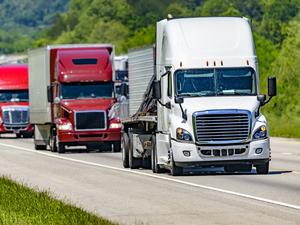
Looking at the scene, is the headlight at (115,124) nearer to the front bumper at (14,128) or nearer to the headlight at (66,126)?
the headlight at (66,126)

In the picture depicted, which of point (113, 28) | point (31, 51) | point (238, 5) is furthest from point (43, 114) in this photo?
point (238, 5)

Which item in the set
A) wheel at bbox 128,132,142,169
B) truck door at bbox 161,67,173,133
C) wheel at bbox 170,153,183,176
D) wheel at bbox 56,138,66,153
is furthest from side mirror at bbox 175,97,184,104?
wheel at bbox 56,138,66,153

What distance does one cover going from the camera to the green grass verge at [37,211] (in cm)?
1764

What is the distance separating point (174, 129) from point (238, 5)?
526ft

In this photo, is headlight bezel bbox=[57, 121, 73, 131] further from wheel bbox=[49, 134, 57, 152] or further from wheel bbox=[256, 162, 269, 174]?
wheel bbox=[256, 162, 269, 174]

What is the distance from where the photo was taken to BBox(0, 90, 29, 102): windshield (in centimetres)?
6032

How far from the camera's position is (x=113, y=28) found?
173125 millimetres

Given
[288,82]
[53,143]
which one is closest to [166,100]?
[53,143]

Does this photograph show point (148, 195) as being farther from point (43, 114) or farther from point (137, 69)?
point (43, 114)

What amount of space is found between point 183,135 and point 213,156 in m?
0.75

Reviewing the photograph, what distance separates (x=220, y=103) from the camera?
27.8 metres

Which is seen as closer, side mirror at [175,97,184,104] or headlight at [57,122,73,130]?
side mirror at [175,97,184,104]

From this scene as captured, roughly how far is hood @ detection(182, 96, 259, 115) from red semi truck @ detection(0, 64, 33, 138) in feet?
108

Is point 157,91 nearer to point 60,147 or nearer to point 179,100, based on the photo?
point 179,100
